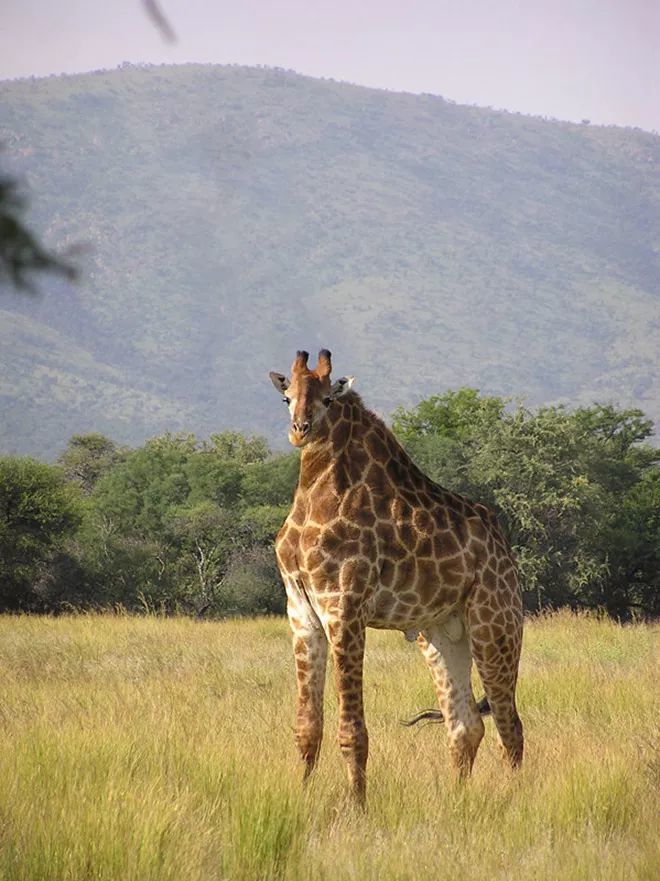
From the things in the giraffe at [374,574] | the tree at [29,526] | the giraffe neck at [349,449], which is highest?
the giraffe neck at [349,449]

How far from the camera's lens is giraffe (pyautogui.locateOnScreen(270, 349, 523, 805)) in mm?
7641

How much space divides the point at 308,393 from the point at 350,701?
179 cm

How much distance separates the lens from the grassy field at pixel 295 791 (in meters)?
6.28

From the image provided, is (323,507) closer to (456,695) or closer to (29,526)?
(456,695)

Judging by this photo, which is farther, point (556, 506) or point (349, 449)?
point (556, 506)

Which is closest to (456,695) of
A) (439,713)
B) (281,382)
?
(439,713)

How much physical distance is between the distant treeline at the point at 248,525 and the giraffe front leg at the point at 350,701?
22.1 meters

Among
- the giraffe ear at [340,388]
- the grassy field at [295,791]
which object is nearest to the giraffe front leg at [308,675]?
the grassy field at [295,791]

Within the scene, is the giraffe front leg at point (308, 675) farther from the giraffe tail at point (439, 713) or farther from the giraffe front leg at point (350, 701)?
the giraffe tail at point (439, 713)

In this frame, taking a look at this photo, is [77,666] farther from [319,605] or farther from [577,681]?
[319,605]

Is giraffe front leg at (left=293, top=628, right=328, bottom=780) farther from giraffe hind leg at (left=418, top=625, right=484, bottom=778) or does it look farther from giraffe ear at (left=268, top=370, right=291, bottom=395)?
giraffe ear at (left=268, top=370, right=291, bottom=395)

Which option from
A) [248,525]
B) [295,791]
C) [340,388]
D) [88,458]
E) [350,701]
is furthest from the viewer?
[88,458]

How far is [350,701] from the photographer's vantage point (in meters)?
7.61

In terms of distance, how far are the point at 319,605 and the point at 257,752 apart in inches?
52.8
